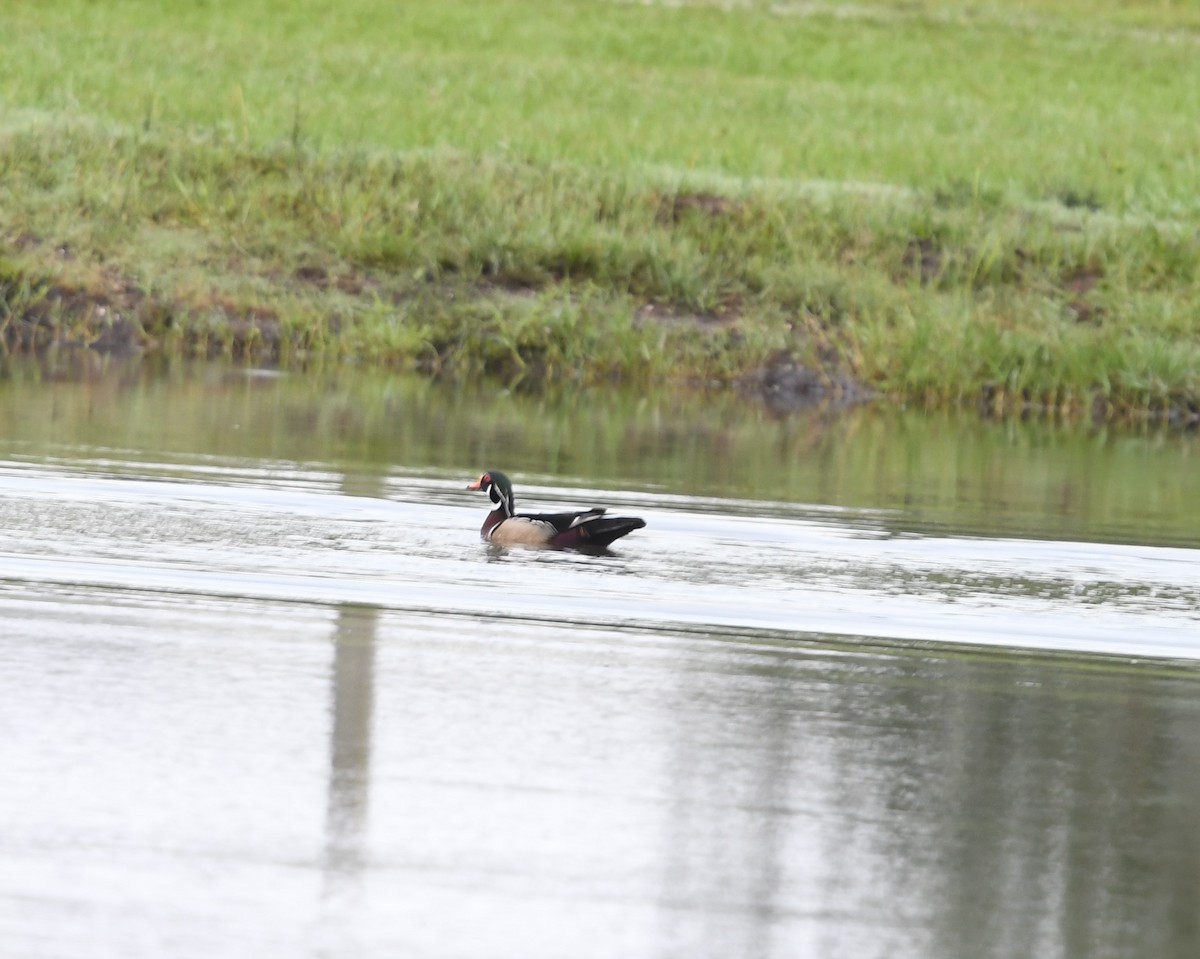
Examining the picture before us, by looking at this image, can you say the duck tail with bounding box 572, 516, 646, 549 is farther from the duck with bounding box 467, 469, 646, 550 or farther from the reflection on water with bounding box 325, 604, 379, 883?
the reflection on water with bounding box 325, 604, 379, 883

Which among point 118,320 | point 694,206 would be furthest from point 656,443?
point 694,206

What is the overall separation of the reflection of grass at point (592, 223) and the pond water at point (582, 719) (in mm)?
8916

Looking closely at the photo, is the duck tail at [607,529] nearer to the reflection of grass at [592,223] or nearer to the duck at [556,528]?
the duck at [556,528]

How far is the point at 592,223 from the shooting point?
26.7 metres

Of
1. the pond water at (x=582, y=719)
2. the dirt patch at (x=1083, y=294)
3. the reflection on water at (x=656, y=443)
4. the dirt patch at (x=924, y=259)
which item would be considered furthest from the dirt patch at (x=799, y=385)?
the pond water at (x=582, y=719)

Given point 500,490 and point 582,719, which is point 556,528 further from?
point 582,719

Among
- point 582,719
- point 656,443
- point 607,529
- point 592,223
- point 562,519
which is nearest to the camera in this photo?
point 582,719

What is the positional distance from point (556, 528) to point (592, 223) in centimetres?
1490

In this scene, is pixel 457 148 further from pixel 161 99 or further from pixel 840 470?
pixel 840 470

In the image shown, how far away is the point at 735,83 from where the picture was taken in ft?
124

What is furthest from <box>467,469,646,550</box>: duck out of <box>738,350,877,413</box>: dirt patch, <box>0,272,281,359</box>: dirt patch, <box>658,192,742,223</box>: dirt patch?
<box>658,192,742,223</box>: dirt patch

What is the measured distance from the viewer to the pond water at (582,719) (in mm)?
6203

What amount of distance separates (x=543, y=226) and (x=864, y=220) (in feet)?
12.0

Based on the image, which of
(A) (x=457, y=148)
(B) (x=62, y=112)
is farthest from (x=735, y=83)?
(B) (x=62, y=112)
